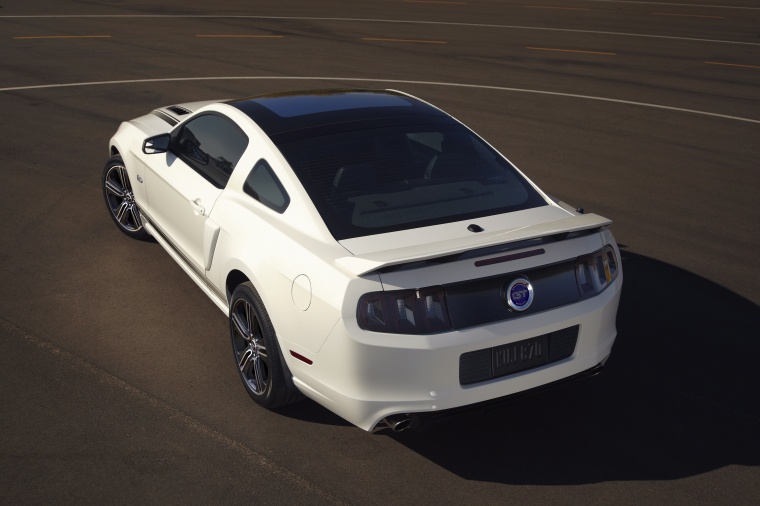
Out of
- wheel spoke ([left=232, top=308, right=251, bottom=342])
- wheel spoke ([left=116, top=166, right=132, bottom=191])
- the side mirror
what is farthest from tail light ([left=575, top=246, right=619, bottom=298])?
wheel spoke ([left=116, top=166, right=132, bottom=191])

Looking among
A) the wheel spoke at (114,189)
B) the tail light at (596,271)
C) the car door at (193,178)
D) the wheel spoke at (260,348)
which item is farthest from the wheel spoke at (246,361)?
the wheel spoke at (114,189)

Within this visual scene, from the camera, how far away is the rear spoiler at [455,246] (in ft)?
14.3

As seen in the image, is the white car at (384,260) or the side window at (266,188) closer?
the white car at (384,260)

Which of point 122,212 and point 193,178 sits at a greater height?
point 193,178

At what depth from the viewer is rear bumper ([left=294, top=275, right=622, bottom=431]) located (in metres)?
4.40

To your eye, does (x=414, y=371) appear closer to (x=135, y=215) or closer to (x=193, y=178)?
(x=193, y=178)

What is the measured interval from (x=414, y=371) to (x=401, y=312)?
0.29 m

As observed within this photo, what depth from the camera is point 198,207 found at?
6113 mm

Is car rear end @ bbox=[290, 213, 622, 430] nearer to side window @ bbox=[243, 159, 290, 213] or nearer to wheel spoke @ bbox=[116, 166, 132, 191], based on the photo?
side window @ bbox=[243, 159, 290, 213]

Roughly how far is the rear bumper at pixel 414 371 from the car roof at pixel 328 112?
64.4 inches

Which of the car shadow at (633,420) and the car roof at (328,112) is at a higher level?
the car roof at (328,112)

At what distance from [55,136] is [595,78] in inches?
365

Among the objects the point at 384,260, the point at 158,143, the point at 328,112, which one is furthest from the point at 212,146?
the point at 384,260

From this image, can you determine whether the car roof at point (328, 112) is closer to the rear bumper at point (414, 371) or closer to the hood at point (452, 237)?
the hood at point (452, 237)
